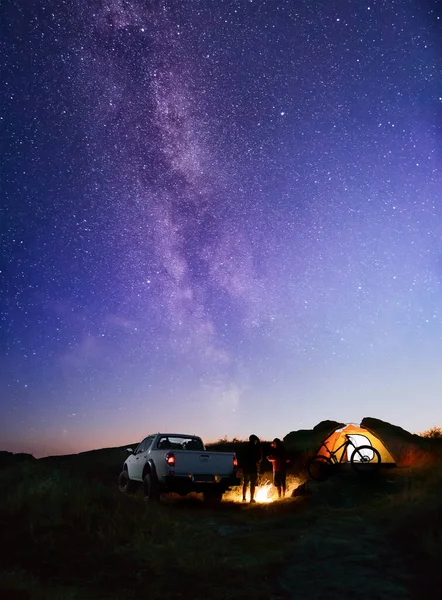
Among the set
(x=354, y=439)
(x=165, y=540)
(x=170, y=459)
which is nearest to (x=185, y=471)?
(x=170, y=459)

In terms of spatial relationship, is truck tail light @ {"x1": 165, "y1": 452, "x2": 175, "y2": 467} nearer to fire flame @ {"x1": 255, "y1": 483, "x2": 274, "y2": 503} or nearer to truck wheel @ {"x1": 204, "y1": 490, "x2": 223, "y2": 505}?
truck wheel @ {"x1": 204, "y1": 490, "x2": 223, "y2": 505}

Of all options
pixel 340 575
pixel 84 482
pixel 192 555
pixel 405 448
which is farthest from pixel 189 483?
pixel 405 448

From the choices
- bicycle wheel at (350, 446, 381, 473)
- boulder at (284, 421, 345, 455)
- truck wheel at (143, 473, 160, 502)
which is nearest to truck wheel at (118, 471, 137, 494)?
truck wheel at (143, 473, 160, 502)

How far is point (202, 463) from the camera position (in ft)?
45.3

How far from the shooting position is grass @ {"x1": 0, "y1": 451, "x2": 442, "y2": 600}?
7270 millimetres

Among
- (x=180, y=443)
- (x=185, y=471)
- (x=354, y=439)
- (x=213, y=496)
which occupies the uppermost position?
(x=354, y=439)

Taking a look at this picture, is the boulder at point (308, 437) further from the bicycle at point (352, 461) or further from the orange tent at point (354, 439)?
the bicycle at point (352, 461)

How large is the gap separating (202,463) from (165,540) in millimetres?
4321

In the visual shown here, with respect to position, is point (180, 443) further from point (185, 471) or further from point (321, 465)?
point (321, 465)

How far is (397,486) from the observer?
14242mm

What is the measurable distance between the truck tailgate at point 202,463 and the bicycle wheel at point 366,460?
4.00 m

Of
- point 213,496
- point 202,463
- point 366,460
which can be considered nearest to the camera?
point 202,463

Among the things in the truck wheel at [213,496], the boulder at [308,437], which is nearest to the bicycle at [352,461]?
the truck wheel at [213,496]

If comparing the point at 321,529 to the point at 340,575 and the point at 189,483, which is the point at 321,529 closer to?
the point at 340,575
